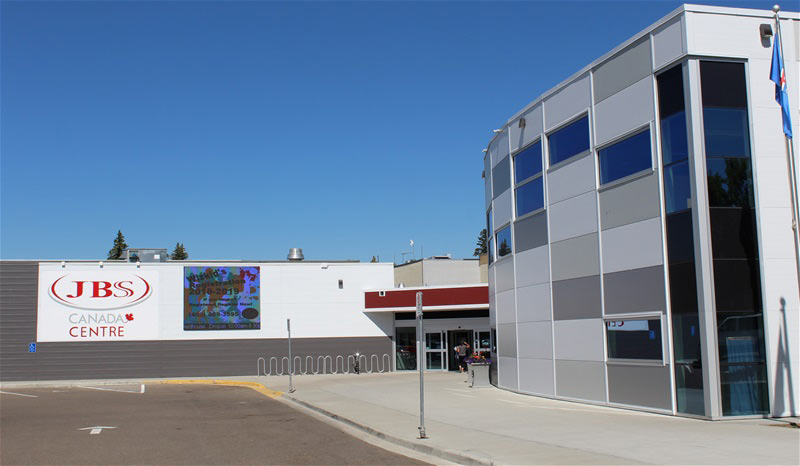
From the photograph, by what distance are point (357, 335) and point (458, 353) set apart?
5928mm

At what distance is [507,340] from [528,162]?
639 centimetres

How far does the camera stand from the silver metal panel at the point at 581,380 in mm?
18891

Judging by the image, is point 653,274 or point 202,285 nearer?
point 653,274

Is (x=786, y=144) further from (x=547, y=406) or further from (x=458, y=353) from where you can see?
(x=458, y=353)

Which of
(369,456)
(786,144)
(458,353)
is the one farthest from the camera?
(458,353)

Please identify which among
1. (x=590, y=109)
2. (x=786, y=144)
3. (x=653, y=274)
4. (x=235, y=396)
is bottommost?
(x=235, y=396)

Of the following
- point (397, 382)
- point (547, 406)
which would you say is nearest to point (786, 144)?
point (547, 406)

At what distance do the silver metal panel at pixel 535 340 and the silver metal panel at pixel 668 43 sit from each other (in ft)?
27.9

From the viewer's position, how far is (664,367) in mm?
16547

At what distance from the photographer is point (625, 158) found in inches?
716

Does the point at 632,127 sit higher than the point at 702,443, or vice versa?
the point at 632,127

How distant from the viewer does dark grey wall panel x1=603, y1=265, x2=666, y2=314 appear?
55.5 feet

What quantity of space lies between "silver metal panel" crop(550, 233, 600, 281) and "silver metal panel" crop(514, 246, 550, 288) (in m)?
0.54

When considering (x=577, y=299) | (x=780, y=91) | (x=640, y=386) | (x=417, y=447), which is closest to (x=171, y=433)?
(x=417, y=447)
